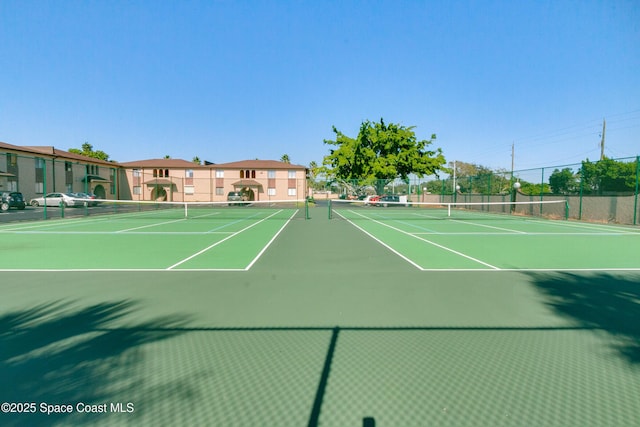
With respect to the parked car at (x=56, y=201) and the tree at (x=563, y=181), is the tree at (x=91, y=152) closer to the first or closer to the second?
the parked car at (x=56, y=201)

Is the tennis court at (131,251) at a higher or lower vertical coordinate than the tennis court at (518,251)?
lower

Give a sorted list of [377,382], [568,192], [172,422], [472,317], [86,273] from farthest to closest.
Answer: [568,192]
[86,273]
[472,317]
[377,382]
[172,422]

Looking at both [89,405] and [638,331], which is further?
[638,331]

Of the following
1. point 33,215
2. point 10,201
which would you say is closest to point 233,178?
point 10,201

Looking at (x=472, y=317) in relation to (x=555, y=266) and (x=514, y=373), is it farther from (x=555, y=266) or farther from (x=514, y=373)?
A: (x=555, y=266)

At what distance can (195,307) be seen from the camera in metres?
4.93

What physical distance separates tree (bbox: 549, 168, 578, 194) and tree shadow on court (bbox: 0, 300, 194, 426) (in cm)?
2447

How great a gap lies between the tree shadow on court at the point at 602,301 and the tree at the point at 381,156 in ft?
121

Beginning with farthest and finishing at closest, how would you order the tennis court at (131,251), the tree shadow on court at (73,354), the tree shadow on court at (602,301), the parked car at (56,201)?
the parked car at (56,201) → the tennis court at (131,251) → the tree shadow on court at (602,301) → the tree shadow on court at (73,354)

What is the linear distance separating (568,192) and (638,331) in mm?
21748

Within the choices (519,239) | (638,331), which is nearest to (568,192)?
(519,239)

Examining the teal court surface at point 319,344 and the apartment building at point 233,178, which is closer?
the teal court surface at point 319,344

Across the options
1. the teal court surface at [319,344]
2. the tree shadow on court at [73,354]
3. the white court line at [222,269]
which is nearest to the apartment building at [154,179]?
the white court line at [222,269]

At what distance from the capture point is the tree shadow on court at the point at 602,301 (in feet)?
13.1
